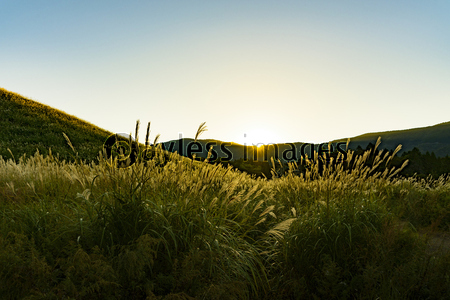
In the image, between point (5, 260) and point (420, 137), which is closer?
point (5, 260)

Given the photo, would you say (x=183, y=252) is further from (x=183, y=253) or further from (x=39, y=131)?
(x=39, y=131)

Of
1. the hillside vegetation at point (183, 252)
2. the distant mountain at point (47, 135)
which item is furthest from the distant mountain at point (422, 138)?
the hillside vegetation at point (183, 252)

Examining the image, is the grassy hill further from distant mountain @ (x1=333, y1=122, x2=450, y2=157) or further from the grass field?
distant mountain @ (x1=333, y1=122, x2=450, y2=157)

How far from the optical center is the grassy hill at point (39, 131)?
14.6m

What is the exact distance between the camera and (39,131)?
17062 millimetres

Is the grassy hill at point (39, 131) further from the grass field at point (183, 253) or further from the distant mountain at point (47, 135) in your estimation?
the grass field at point (183, 253)

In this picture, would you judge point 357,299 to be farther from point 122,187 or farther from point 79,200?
point 79,200

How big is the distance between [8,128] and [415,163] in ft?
68.5

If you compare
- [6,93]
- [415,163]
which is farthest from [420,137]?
[6,93]

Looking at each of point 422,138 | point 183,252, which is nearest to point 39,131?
point 183,252

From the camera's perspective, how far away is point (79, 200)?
3.96 m

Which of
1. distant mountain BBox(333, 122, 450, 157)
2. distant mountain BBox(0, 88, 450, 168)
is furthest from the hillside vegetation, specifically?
distant mountain BBox(333, 122, 450, 157)

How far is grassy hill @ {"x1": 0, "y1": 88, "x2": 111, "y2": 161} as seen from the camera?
1455 centimetres

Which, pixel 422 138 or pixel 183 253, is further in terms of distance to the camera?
pixel 422 138
